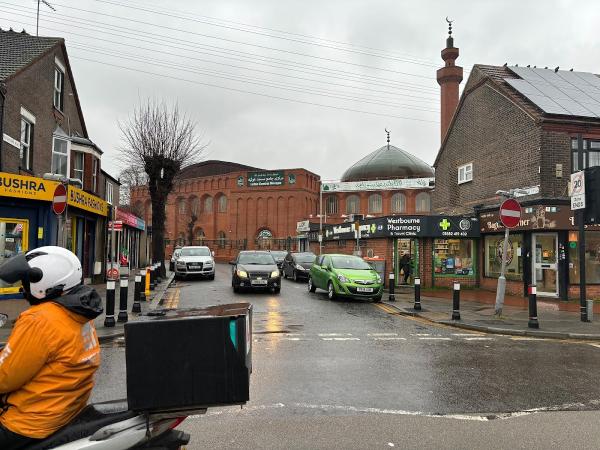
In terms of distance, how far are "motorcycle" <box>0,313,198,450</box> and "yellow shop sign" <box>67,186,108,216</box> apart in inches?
600

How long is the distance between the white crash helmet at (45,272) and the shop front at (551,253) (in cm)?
1646

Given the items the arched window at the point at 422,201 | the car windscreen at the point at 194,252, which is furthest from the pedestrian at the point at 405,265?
the arched window at the point at 422,201

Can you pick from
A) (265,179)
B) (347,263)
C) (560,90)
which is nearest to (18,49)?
(347,263)

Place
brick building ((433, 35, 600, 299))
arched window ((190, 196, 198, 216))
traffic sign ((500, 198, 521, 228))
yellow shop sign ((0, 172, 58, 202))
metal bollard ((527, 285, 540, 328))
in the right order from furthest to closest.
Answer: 1. arched window ((190, 196, 198, 216))
2. brick building ((433, 35, 600, 299))
3. yellow shop sign ((0, 172, 58, 202))
4. traffic sign ((500, 198, 521, 228))
5. metal bollard ((527, 285, 540, 328))

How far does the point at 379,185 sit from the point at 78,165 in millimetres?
45433

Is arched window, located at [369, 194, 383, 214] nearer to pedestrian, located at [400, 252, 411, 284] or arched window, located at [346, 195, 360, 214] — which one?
arched window, located at [346, 195, 360, 214]

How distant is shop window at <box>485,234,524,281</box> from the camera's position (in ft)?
57.5

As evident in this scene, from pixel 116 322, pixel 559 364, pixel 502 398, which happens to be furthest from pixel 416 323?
pixel 116 322

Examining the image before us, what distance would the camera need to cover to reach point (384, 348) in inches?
326

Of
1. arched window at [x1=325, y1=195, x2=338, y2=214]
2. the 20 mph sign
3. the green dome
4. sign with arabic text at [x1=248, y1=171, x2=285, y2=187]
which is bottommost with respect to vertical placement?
the 20 mph sign

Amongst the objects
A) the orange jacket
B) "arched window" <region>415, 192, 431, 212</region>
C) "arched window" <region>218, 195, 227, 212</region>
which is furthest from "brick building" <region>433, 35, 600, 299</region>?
"arched window" <region>218, 195, 227, 212</region>

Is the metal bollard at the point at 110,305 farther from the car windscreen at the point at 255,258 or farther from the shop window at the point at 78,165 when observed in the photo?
the shop window at the point at 78,165

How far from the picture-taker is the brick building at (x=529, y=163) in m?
16.1

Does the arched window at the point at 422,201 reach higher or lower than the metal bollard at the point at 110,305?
higher
